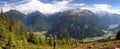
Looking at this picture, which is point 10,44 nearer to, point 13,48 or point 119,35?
point 13,48

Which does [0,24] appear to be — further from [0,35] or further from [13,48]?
[13,48]

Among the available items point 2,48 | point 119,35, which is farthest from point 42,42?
point 2,48

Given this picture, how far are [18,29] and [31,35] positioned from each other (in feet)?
36.4

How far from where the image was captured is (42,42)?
591 feet

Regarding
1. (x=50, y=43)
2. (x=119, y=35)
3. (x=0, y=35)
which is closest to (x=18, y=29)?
(x=50, y=43)

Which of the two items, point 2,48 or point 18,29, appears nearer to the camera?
point 2,48

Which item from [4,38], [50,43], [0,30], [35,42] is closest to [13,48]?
[4,38]

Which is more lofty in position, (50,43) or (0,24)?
(0,24)

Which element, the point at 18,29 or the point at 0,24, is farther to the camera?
the point at 18,29

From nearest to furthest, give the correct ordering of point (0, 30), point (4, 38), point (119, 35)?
point (4, 38)
point (0, 30)
point (119, 35)

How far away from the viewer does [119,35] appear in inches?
6811

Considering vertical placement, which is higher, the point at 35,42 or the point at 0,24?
the point at 0,24

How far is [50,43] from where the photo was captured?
185625 mm

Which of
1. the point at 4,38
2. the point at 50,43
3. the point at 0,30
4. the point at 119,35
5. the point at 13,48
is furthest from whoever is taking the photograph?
the point at 50,43
